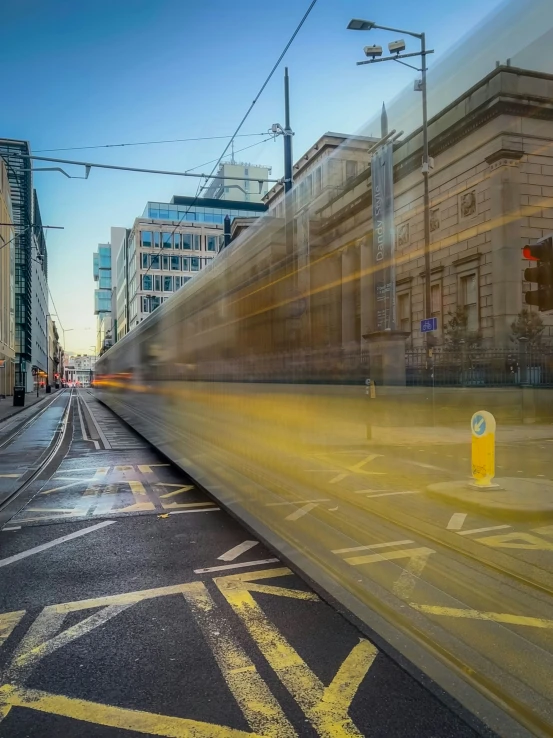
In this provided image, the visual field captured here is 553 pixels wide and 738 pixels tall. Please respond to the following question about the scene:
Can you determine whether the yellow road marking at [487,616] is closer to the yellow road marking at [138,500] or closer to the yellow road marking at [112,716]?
the yellow road marking at [112,716]

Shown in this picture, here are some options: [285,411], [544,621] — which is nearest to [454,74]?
[285,411]

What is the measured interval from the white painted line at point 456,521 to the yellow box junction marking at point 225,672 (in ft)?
8.19

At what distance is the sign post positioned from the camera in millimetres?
7639

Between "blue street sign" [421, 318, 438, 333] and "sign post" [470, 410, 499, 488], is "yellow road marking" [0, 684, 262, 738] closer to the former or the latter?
"sign post" [470, 410, 499, 488]

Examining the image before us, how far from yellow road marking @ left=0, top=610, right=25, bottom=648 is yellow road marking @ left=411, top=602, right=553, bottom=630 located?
267 cm

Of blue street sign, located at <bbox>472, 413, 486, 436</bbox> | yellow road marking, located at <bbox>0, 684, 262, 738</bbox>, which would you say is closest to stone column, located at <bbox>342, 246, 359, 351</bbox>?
blue street sign, located at <bbox>472, 413, 486, 436</bbox>

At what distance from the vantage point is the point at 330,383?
818cm

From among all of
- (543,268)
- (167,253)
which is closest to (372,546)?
(543,268)

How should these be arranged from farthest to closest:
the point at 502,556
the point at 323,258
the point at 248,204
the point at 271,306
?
1. the point at 248,204
2. the point at 271,306
3. the point at 323,258
4. the point at 502,556

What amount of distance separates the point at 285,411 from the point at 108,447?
7.35 m

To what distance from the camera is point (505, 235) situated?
23.6ft

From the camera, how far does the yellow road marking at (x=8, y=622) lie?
3652 mm

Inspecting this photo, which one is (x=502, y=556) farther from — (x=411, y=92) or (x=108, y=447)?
(x=108, y=447)

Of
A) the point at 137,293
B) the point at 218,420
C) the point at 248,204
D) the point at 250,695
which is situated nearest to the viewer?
the point at 250,695
